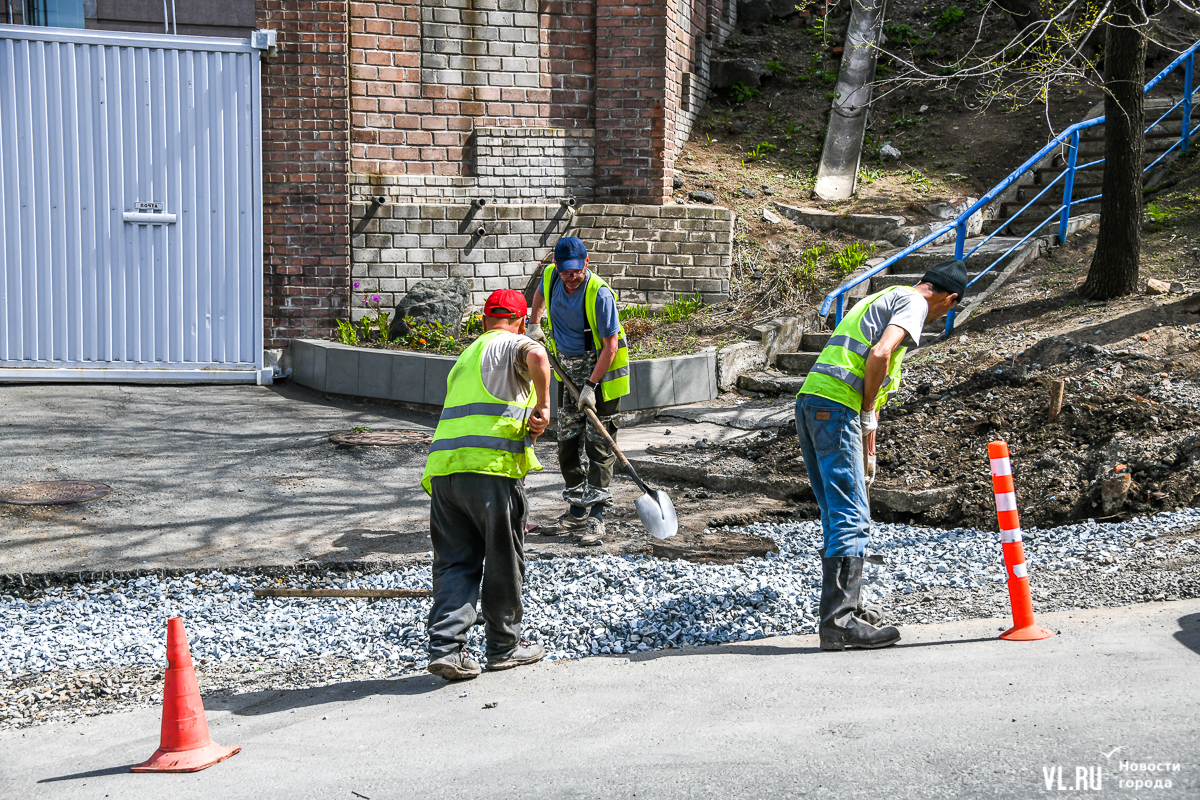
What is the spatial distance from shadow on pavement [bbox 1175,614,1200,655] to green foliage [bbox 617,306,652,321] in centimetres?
706

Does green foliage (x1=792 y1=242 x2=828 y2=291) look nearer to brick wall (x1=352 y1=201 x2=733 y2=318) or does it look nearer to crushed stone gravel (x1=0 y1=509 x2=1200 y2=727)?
brick wall (x1=352 y1=201 x2=733 y2=318)

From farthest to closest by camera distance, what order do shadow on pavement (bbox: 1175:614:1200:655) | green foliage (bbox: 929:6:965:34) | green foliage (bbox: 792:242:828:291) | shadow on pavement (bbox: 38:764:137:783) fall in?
green foliage (bbox: 929:6:965:34), green foliage (bbox: 792:242:828:291), shadow on pavement (bbox: 1175:614:1200:655), shadow on pavement (bbox: 38:764:137:783)

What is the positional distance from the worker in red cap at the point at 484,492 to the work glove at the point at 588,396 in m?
1.47

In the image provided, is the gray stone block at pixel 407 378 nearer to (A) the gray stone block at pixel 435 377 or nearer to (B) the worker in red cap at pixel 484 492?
(A) the gray stone block at pixel 435 377

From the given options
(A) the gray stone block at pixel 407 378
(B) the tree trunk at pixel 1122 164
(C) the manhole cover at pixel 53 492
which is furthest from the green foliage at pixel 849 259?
(C) the manhole cover at pixel 53 492

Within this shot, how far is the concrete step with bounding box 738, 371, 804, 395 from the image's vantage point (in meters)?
9.66

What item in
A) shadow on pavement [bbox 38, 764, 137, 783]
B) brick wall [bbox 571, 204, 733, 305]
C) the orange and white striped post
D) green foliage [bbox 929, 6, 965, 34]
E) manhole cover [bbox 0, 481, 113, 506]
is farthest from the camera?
green foliage [bbox 929, 6, 965, 34]

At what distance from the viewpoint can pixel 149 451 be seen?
8008 millimetres

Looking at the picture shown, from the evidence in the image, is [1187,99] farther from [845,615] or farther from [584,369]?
[845,615]

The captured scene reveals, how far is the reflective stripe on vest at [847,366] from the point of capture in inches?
174

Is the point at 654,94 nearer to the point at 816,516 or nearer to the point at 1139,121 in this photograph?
the point at 1139,121

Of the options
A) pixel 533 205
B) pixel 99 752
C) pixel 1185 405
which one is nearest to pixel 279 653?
pixel 99 752

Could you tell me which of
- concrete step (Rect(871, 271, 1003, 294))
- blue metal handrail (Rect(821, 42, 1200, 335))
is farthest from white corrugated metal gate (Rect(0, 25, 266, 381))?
concrete step (Rect(871, 271, 1003, 294))

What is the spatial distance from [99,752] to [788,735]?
2565 millimetres
